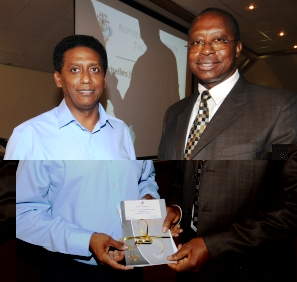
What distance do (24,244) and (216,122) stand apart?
0.65 m

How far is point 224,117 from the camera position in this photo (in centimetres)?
96

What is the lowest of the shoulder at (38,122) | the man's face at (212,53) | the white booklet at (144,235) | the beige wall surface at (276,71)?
the white booklet at (144,235)

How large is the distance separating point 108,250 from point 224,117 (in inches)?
21.2

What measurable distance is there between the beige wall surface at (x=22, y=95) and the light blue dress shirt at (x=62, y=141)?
374 centimetres

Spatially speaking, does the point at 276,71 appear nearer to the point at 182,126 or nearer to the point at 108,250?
the point at 182,126

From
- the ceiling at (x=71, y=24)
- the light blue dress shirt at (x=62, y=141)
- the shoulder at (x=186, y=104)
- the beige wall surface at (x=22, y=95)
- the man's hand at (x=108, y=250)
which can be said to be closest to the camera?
the man's hand at (x=108, y=250)

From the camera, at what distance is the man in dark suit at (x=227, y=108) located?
913mm

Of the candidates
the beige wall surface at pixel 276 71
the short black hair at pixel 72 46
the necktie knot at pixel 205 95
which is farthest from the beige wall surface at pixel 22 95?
the necktie knot at pixel 205 95

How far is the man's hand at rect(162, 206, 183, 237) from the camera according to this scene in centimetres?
73

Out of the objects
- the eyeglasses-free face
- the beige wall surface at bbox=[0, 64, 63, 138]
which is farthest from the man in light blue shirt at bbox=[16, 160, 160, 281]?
the beige wall surface at bbox=[0, 64, 63, 138]

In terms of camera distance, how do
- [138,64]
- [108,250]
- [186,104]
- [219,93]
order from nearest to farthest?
1. [108,250]
2. [219,93]
3. [186,104]
4. [138,64]

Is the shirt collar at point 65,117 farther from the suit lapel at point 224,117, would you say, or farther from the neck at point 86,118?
the suit lapel at point 224,117

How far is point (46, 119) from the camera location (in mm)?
956

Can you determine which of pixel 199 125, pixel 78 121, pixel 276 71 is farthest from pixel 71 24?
pixel 199 125
